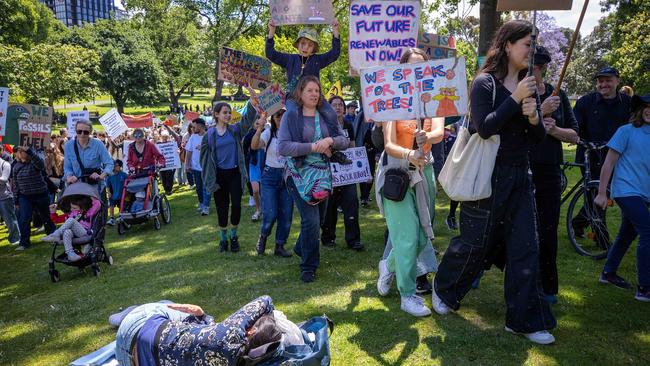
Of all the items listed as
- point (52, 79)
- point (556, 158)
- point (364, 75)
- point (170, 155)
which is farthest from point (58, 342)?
point (52, 79)

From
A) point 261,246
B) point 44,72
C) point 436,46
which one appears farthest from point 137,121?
point 44,72

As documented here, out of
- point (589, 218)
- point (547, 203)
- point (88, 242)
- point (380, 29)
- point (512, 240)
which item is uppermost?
point (380, 29)

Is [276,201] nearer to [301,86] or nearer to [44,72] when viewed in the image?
[301,86]

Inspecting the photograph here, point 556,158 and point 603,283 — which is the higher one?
point 556,158

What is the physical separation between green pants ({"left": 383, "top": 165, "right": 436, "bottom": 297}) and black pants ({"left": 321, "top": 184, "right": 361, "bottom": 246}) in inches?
92.9

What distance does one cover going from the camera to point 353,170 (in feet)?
22.5

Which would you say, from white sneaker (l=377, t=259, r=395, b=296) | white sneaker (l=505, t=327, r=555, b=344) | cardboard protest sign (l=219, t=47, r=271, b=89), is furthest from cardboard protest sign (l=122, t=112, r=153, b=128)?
white sneaker (l=505, t=327, r=555, b=344)

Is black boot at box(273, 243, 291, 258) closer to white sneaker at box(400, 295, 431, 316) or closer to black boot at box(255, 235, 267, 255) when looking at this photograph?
black boot at box(255, 235, 267, 255)

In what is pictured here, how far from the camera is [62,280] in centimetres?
664

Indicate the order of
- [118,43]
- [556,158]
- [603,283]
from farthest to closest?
[118,43]
[603,283]
[556,158]

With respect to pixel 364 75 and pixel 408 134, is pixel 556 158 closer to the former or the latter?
pixel 408 134

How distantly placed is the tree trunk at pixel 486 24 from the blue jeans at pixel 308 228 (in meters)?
6.07

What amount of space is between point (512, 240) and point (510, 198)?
0.99ft

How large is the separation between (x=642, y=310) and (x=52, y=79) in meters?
34.0
